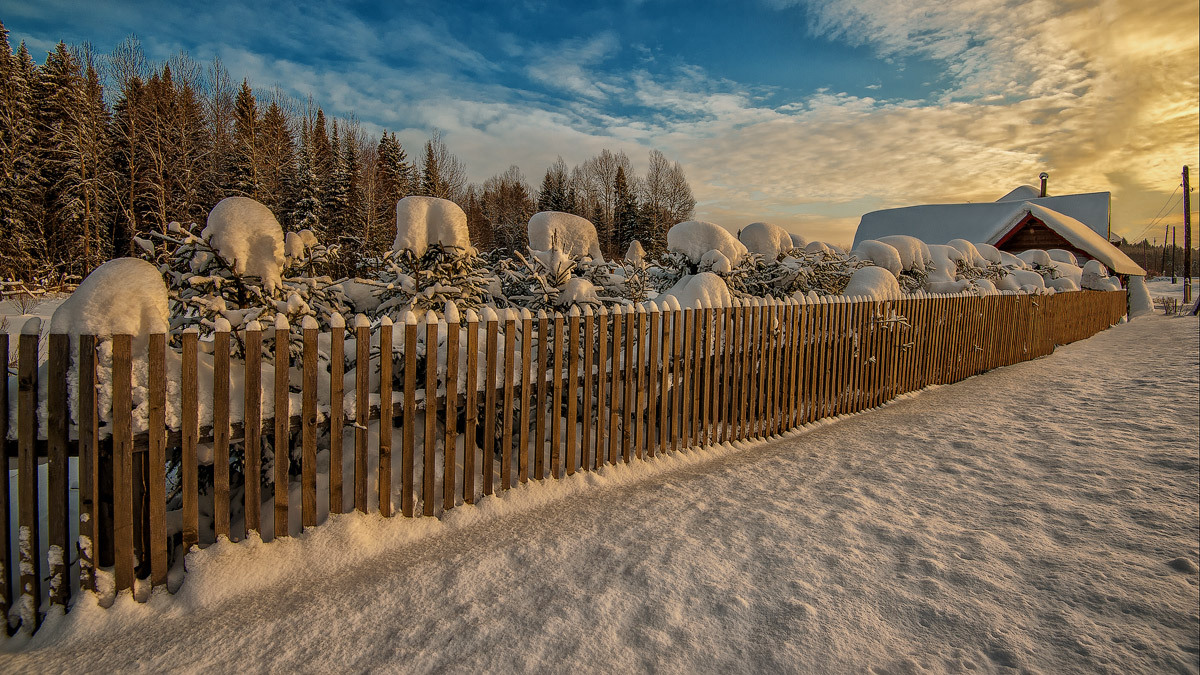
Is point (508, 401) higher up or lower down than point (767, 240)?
lower down

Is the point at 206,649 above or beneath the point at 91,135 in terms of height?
beneath

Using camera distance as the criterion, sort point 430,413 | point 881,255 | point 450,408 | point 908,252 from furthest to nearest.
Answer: point 908,252 → point 881,255 → point 450,408 → point 430,413

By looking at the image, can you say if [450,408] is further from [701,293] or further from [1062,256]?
[1062,256]

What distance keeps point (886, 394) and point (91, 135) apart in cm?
3945

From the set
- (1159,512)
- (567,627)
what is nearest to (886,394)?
(1159,512)

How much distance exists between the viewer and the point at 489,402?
351 centimetres

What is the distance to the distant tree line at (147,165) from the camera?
2875 cm

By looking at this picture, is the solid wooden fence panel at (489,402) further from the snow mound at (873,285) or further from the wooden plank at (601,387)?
the snow mound at (873,285)

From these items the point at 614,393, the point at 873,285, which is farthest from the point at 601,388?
the point at 873,285

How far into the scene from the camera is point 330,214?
39.6m

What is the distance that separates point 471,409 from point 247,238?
1779 millimetres

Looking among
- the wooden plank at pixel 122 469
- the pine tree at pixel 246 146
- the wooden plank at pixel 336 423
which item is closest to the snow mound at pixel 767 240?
the wooden plank at pixel 336 423

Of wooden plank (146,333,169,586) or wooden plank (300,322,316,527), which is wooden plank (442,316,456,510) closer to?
wooden plank (300,322,316,527)

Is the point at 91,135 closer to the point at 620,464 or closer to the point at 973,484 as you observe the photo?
the point at 620,464
